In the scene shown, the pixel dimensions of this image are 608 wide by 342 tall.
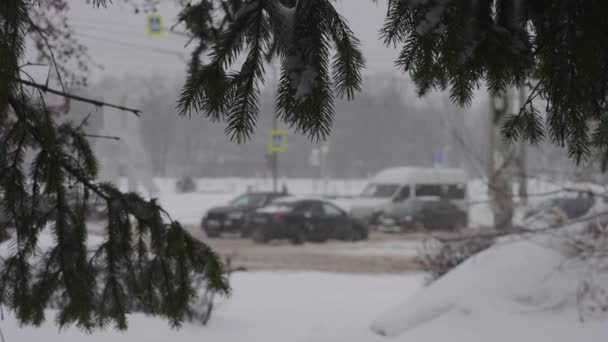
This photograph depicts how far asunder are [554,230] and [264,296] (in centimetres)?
390

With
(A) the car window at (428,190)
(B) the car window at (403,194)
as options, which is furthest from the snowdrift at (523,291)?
(A) the car window at (428,190)

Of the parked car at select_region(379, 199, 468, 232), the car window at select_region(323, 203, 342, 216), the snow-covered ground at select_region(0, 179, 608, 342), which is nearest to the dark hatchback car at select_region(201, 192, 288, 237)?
the car window at select_region(323, 203, 342, 216)

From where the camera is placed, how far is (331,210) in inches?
708

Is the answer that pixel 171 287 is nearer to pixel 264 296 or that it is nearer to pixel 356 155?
pixel 264 296

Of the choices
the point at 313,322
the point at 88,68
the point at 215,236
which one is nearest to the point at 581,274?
the point at 313,322

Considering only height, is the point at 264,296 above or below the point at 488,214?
below

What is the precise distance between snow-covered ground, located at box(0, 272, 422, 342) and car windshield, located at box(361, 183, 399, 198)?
1067 centimetres

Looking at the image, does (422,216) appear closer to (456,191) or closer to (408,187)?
(408,187)

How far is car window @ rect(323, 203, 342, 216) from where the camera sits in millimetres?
17797

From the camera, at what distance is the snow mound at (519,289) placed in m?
5.08

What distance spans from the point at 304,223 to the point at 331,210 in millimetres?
975

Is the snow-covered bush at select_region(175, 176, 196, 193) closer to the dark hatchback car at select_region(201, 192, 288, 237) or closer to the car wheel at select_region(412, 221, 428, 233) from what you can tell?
the dark hatchback car at select_region(201, 192, 288, 237)

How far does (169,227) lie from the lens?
11.1 ft

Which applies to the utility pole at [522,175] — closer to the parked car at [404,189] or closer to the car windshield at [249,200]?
the parked car at [404,189]
